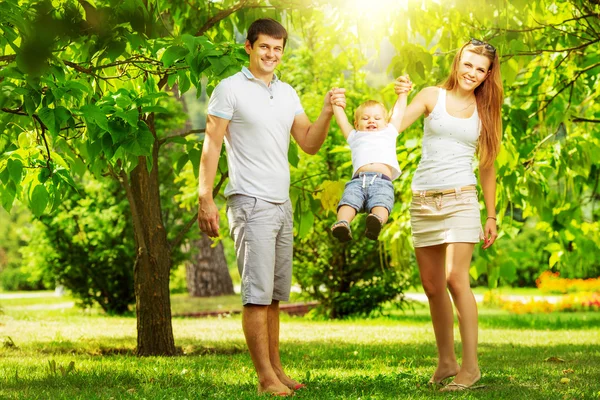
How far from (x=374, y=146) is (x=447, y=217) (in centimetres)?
58

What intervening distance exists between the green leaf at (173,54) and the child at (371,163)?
0.83 m

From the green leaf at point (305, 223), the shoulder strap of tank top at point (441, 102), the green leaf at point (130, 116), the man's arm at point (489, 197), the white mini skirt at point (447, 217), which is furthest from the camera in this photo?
the green leaf at point (305, 223)

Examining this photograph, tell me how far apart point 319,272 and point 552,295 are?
9548 mm

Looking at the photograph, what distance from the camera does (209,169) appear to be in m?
4.09

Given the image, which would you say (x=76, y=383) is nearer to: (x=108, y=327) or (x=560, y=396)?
(x=560, y=396)

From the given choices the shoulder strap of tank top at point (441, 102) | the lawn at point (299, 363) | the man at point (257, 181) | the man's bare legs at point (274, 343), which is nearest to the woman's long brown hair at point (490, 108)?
the shoulder strap of tank top at point (441, 102)

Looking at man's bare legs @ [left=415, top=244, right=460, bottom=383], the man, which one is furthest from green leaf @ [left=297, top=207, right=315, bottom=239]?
the man

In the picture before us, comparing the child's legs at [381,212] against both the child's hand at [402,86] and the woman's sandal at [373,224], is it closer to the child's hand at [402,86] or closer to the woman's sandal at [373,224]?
the woman's sandal at [373,224]

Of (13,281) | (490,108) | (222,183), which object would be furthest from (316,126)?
(13,281)

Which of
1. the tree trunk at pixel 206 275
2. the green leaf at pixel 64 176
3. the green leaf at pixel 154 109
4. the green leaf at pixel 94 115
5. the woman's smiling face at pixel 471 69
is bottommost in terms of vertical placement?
the tree trunk at pixel 206 275

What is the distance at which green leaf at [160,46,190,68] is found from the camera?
159 inches

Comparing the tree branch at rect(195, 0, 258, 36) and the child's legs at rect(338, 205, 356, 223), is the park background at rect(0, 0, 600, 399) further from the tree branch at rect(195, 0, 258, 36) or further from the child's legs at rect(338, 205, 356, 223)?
the child's legs at rect(338, 205, 356, 223)

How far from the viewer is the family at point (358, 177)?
405 centimetres

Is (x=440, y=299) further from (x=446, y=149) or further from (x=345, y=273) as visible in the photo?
(x=345, y=273)
